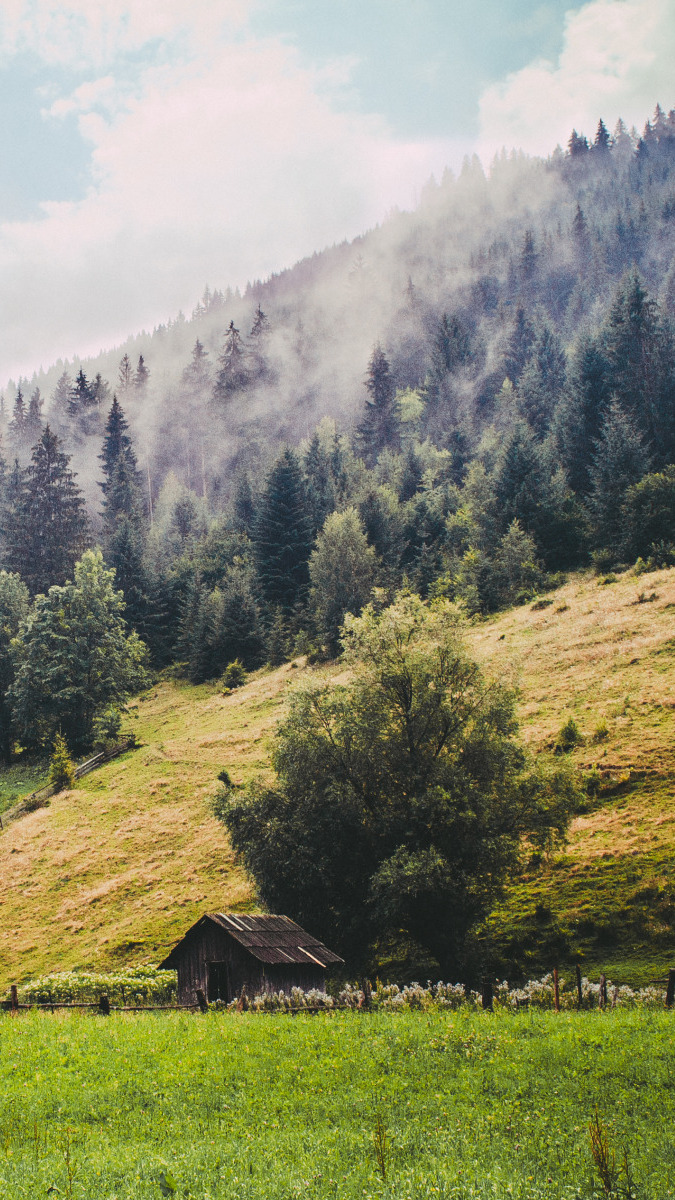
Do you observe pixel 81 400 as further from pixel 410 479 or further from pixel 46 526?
pixel 410 479

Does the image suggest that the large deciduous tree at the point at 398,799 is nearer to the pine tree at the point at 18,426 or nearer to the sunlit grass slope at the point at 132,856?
the sunlit grass slope at the point at 132,856

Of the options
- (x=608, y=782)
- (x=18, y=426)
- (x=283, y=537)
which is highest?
(x=18, y=426)

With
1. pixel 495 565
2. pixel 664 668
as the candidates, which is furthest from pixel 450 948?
pixel 495 565

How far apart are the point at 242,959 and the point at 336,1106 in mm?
11656

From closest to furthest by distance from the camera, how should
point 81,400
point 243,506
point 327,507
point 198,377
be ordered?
1. point 327,507
2. point 243,506
3. point 81,400
4. point 198,377

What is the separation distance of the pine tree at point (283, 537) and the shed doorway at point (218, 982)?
62.5 meters

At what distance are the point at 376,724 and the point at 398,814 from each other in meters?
3.49

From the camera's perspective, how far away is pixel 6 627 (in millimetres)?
76562

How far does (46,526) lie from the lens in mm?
97750

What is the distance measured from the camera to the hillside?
29188 mm

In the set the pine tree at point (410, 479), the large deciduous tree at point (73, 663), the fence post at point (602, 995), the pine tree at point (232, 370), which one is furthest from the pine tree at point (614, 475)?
the pine tree at point (232, 370)

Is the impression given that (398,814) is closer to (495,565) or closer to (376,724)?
(376,724)

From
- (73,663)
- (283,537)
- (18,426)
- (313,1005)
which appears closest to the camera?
(313,1005)

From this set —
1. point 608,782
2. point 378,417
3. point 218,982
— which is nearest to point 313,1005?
point 218,982
